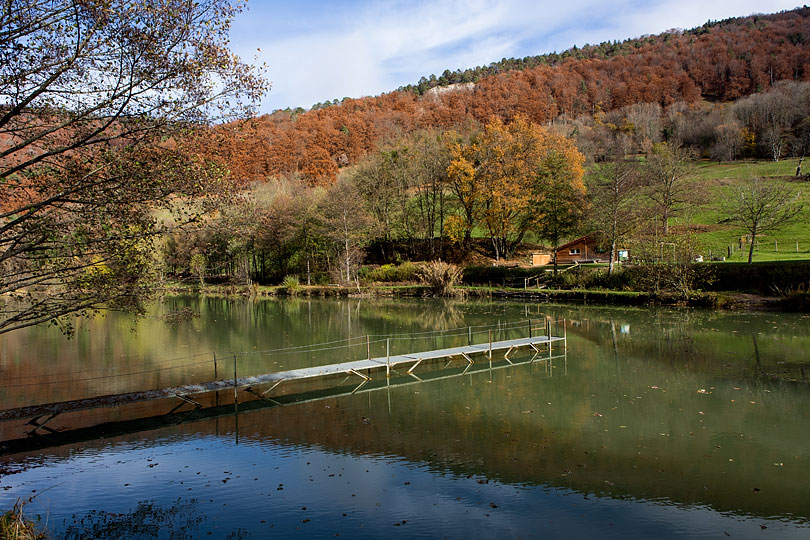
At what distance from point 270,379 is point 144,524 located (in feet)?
18.2

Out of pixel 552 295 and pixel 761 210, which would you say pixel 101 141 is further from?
pixel 761 210

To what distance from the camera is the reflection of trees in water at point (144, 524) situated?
6.02 metres

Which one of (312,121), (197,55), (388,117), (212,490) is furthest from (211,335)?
(388,117)

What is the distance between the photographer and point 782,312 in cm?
2248

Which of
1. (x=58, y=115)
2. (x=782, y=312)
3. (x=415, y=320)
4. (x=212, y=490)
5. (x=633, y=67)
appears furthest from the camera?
(x=633, y=67)

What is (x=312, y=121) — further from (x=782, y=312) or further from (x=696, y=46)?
(x=696, y=46)

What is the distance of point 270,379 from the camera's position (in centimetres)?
1180

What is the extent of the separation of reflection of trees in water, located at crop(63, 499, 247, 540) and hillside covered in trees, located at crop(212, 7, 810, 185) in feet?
216

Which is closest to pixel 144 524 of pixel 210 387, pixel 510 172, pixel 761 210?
pixel 210 387

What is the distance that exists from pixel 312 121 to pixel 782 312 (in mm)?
73205

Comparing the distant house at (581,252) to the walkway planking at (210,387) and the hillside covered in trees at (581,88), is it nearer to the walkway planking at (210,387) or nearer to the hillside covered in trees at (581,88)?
the walkway planking at (210,387)

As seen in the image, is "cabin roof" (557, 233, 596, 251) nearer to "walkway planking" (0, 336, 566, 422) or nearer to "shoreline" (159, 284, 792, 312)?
"shoreline" (159, 284, 792, 312)

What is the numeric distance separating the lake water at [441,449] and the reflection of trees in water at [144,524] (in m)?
0.02

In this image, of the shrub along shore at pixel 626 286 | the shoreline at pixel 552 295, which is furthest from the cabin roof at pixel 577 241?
the shoreline at pixel 552 295
